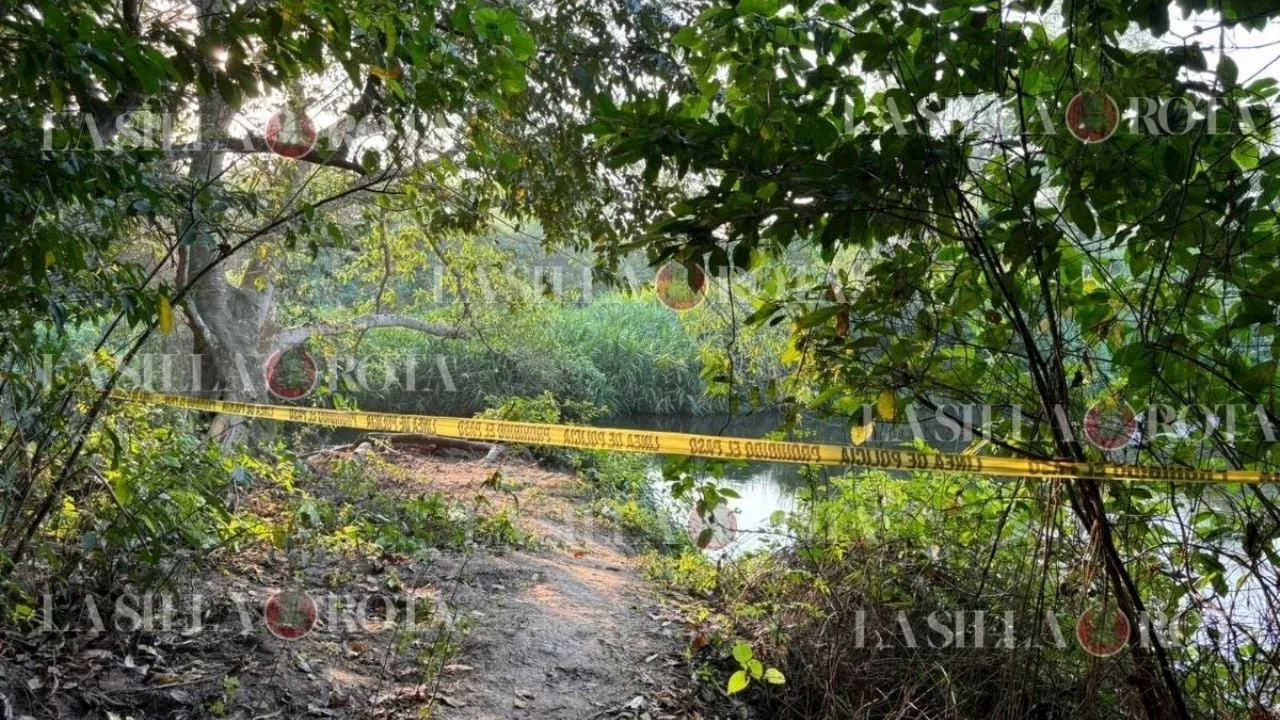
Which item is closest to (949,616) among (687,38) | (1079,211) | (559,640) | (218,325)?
(559,640)

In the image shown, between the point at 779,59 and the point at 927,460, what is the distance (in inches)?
39.5

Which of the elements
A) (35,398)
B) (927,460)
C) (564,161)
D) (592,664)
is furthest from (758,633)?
(35,398)

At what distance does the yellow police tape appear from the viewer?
183 cm

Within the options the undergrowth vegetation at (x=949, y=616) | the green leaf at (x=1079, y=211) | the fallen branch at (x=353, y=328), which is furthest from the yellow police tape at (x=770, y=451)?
the fallen branch at (x=353, y=328)

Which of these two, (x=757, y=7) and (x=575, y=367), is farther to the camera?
(x=575, y=367)

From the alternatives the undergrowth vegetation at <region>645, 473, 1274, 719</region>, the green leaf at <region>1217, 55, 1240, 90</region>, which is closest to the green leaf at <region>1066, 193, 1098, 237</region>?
the green leaf at <region>1217, 55, 1240, 90</region>

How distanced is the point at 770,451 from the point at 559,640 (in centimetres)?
163

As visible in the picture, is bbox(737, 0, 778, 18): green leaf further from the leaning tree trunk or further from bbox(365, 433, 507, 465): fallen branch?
bbox(365, 433, 507, 465): fallen branch

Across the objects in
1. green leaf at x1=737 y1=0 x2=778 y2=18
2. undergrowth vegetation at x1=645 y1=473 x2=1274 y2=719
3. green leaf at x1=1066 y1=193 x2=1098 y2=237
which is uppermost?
green leaf at x1=737 y1=0 x2=778 y2=18

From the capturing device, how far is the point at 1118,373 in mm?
2189

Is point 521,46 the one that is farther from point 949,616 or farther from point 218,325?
point 218,325

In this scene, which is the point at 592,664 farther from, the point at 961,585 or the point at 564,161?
the point at 564,161

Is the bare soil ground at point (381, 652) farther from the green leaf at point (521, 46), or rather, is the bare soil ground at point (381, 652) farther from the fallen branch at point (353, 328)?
the fallen branch at point (353, 328)

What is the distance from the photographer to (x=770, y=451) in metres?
2.21
